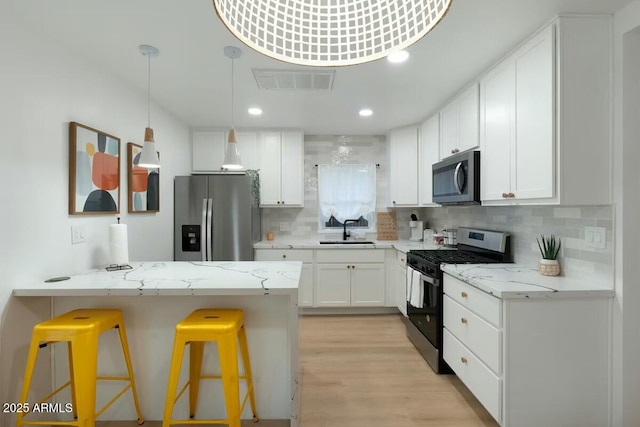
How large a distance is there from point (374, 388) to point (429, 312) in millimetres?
753

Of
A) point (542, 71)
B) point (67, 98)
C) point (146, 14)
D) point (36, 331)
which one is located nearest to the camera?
point (36, 331)

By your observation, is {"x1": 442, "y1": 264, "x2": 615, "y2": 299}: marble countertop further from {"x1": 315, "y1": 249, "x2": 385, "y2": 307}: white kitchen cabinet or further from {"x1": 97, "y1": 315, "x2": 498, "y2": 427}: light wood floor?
{"x1": 315, "y1": 249, "x2": 385, "y2": 307}: white kitchen cabinet

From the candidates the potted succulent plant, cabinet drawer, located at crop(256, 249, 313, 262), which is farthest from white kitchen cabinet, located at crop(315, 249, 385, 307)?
the potted succulent plant

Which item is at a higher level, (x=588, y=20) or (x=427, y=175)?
(x=588, y=20)

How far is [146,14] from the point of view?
5.52 feet

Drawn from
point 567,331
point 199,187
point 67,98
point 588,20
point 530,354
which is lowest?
point 530,354

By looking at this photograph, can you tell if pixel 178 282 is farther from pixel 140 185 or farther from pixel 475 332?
pixel 475 332

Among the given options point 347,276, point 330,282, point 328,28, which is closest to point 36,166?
point 328,28

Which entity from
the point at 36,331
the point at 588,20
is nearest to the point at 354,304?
the point at 36,331

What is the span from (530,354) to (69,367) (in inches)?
105

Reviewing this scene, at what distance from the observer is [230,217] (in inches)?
135

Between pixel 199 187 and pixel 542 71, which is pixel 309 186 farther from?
pixel 542 71

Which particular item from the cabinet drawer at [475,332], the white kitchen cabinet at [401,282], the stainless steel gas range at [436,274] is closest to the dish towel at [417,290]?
the stainless steel gas range at [436,274]

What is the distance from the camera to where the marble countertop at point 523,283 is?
1701 millimetres
